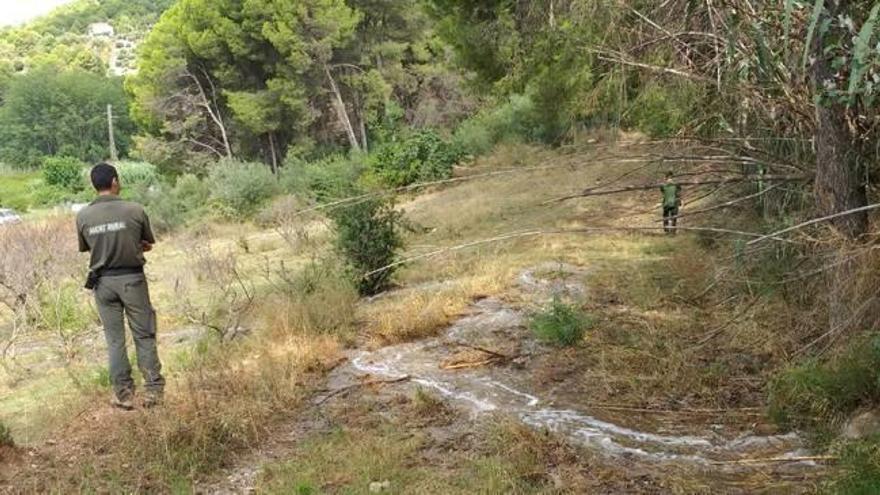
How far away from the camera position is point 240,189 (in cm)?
2641

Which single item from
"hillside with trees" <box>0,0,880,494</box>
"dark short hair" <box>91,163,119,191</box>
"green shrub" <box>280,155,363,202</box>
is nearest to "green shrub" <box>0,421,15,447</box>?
"hillside with trees" <box>0,0,880,494</box>

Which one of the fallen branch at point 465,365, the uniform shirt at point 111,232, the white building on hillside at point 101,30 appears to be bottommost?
the fallen branch at point 465,365

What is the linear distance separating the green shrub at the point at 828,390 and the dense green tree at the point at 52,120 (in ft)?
215

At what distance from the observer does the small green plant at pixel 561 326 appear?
22.5ft

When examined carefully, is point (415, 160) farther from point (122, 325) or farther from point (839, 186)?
point (839, 186)

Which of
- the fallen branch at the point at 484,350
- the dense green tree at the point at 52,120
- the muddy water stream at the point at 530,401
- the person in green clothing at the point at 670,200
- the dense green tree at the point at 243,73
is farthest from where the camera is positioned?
the dense green tree at the point at 52,120

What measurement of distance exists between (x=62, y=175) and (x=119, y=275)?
46719mm

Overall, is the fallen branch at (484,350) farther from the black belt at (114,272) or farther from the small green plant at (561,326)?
the black belt at (114,272)

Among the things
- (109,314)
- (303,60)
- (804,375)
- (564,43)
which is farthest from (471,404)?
(303,60)

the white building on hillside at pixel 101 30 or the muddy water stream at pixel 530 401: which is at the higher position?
the white building on hillside at pixel 101 30

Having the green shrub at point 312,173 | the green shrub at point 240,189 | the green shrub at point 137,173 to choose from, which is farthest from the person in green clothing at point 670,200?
the green shrub at point 137,173

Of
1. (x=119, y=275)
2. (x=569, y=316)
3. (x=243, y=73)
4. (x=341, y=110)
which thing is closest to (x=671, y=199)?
(x=569, y=316)

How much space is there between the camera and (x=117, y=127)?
215ft

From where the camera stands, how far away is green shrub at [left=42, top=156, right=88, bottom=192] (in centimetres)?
4612
